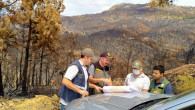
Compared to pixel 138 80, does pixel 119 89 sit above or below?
above

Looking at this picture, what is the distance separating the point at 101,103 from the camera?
226 cm

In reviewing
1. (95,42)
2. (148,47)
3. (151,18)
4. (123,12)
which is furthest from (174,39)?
(123,12)

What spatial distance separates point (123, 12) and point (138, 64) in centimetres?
16977

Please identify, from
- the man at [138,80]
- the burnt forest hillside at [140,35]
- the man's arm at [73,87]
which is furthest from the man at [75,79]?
the burnt forest hillside at [140,35]

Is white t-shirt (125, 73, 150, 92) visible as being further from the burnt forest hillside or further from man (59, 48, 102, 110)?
the burnt forest hillside

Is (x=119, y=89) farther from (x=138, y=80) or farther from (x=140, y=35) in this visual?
(x=140, y=35)

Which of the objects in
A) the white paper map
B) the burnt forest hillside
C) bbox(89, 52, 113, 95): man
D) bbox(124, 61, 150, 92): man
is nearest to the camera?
the white paper map

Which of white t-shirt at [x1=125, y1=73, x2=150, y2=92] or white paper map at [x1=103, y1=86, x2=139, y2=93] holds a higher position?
white paper map at [x1=103, y1=86, x2=139, y2=93]

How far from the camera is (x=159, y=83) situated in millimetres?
4043

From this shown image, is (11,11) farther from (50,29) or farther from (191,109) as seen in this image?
(191,109)

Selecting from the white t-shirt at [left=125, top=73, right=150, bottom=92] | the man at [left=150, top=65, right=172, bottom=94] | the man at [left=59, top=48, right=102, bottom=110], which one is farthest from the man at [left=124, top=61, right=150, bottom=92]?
the man at [left=59, top=48, right=102, bottom=110]

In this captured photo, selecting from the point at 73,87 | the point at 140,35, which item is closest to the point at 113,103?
the point at 73,87

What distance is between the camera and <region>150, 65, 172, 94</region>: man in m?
3.92

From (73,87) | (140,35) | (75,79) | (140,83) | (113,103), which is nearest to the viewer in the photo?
(113,103)
